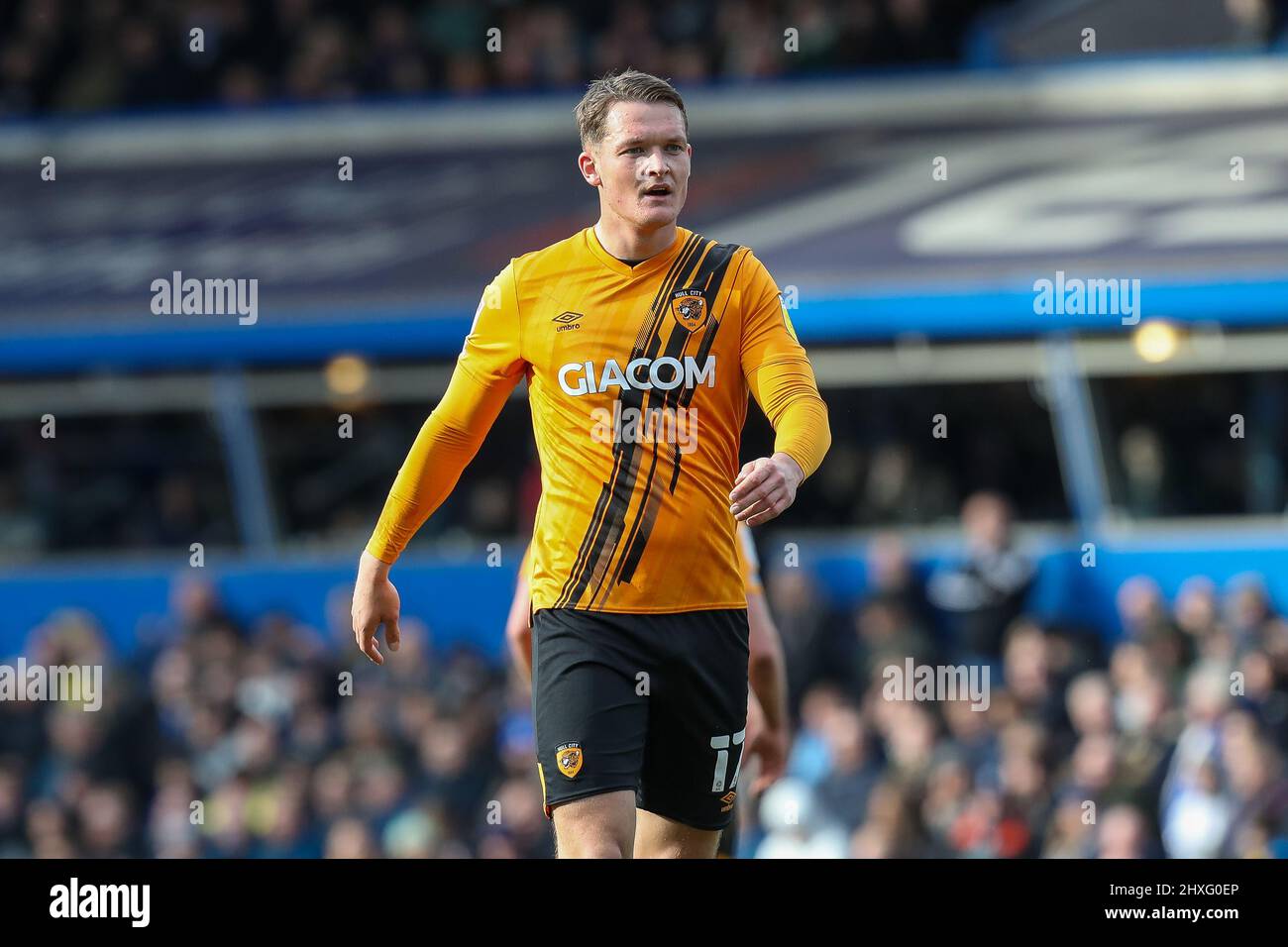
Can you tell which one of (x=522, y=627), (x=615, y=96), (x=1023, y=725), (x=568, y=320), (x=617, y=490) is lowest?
(x=1023, y=725)

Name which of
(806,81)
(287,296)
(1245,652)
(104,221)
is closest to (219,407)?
(287,296)

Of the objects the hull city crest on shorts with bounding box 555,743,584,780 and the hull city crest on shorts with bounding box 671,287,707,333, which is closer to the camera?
the hull city crest on shorts with bounding box 555,743,584,780

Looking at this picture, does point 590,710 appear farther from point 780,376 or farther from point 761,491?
point 780,376

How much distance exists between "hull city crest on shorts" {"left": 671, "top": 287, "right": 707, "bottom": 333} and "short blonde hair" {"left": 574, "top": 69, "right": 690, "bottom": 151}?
40 cm

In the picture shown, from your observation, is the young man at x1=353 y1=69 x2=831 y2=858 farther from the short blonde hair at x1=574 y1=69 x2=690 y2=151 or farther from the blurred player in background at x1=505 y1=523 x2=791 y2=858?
the blurred player in background at x1=505 y1=523 x2=791 y2=858

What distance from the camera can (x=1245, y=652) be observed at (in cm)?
1003

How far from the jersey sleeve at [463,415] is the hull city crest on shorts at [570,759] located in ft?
2.11

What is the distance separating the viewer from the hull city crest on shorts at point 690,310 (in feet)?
16.3

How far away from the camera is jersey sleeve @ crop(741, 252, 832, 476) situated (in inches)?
187

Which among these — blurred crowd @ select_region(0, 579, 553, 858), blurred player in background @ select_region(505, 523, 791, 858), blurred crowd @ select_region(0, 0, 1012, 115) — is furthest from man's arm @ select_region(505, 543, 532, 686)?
blurred crowd @ select_region(0, 0, 1012, 115)

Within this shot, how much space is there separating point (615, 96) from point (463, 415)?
2.83 feet

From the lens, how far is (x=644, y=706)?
494cm

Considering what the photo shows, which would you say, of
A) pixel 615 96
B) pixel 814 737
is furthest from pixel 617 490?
pixel 814 737

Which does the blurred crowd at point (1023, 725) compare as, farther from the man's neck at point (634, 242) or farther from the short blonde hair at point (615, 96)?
the short blonde hair at point (615, 96)
